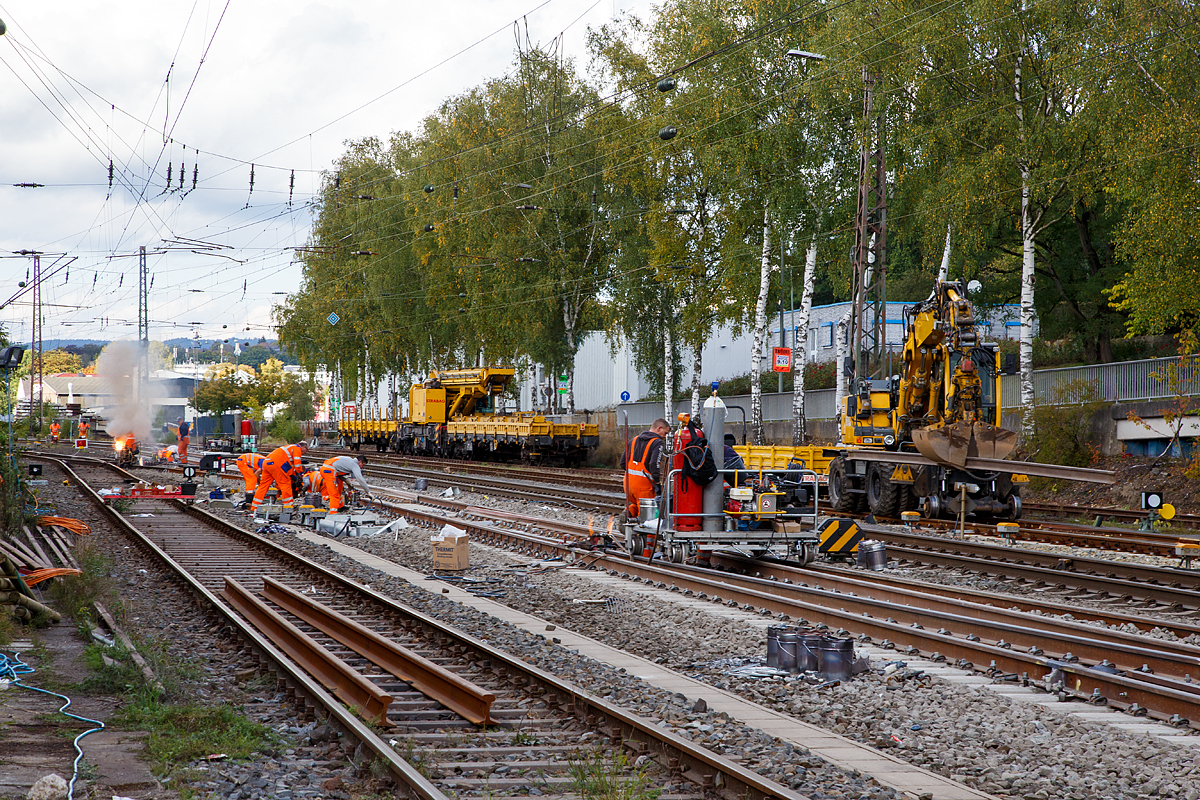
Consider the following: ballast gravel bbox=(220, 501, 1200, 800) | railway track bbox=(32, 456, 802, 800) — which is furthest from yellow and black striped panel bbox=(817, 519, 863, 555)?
railway track bbox=(32, 456, 802, 800)

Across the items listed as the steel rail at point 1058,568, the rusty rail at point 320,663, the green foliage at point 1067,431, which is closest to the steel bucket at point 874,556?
the steel rail at point 1058,568

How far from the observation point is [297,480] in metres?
22.0

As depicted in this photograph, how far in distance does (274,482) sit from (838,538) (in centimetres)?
1242

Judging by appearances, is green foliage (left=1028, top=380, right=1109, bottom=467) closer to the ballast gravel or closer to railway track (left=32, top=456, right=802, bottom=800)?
the ballast gravel

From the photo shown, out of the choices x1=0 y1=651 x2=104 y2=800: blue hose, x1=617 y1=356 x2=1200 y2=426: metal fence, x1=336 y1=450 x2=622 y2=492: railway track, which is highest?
x1=617 y1=356 x2=1200 y2=426: metal fence

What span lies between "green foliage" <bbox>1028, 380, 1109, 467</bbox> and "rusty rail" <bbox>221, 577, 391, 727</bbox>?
774 inches

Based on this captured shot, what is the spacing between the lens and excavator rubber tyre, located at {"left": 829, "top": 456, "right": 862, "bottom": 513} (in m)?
20.9

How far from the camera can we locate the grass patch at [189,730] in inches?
247

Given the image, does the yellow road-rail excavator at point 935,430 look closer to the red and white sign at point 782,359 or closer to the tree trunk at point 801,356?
the red and white sign at point 782,359

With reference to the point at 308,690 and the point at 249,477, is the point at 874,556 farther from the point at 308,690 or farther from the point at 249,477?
the point at 249,477

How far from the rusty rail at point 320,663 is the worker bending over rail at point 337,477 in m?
8.59

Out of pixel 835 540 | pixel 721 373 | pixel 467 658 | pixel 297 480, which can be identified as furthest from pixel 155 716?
pixel 721 373

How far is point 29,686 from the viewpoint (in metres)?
7.75

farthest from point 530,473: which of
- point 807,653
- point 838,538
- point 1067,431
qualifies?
point 807,653
